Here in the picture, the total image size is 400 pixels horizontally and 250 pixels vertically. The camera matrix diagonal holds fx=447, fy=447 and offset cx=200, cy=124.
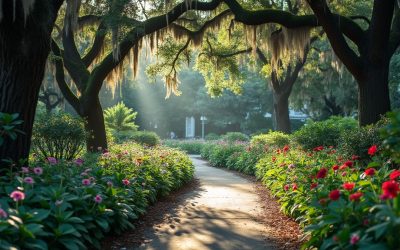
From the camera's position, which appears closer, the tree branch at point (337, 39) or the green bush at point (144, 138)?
the tree branch at point (337, 39)

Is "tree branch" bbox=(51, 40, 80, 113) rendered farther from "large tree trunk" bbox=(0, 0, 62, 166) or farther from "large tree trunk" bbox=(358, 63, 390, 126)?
"large tree trunk" bbox=(358, 63, 390, 126)

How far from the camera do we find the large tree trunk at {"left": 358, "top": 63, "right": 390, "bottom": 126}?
10.1 metres

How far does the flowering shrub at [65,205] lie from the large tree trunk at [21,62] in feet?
1.88

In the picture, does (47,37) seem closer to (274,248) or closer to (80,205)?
(80,205)

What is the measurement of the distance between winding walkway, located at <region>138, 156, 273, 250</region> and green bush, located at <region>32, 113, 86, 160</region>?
3.05 m

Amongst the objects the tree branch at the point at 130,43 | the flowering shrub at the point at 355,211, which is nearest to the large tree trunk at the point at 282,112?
the tree branch at the point at 130,43

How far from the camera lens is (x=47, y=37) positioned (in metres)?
6.38

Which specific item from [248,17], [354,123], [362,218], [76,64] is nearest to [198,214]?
[362,218]

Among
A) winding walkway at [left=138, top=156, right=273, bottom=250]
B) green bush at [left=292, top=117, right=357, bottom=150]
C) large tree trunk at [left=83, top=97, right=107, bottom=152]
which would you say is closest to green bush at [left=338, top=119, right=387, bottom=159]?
winding walkway at [left=138, top=156, right=273, bottom=250]

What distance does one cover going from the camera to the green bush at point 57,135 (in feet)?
33.4

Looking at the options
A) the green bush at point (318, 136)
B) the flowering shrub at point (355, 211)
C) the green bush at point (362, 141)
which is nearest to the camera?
the flowering shrub at point (355, 211)

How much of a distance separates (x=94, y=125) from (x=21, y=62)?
20.8ft

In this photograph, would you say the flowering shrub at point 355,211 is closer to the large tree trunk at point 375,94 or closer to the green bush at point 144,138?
the large tree trunk at point 375,94

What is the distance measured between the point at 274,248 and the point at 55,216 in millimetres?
2508
